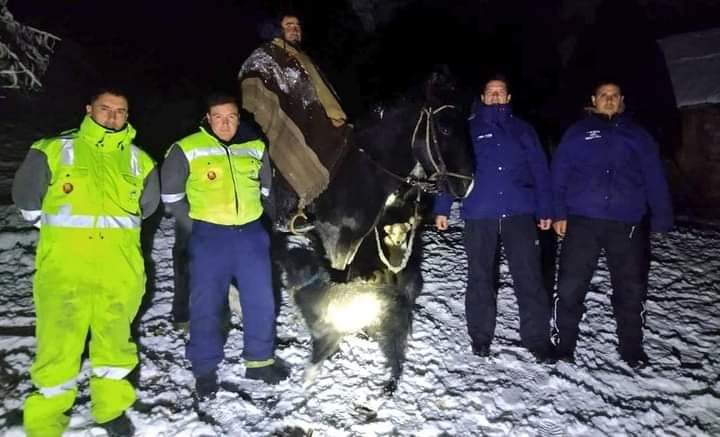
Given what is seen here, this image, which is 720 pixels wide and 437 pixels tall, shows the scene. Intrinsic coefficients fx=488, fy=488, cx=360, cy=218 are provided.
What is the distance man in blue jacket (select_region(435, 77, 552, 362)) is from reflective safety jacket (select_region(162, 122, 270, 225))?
167 cm

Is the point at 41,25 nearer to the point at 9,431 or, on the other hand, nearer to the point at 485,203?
the point at 9,431

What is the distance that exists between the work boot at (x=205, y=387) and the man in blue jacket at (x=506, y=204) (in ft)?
7.47

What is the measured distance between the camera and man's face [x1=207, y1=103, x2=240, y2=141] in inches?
144

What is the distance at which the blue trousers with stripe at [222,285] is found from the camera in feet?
12.1

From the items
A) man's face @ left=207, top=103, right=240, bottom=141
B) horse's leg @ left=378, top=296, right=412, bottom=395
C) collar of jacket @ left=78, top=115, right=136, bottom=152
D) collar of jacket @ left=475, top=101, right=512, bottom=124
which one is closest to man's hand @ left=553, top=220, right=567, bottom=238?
collar of jacket @ left=475, top=101, right=512, bottom=124

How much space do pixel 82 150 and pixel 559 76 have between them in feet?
37.3

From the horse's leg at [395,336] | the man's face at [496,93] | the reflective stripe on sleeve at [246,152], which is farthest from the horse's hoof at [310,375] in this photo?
the man's face at [496,93]

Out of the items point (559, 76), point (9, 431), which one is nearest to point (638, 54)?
point (559, 76)

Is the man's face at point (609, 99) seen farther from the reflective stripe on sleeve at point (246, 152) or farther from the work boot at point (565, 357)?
the reflective stripe on sleeve at point (246, 152)

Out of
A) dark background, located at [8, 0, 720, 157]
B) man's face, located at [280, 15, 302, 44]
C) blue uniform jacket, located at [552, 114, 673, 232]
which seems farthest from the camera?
dark background, located at [8, 0, 720, 157]

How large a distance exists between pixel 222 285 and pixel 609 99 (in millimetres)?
3436

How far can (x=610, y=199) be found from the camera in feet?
12.8

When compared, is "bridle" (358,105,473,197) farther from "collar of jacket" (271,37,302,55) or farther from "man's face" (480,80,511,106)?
"collar of jacket" (271,37,302,55)

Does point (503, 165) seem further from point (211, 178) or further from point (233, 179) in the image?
point (211, 178)
